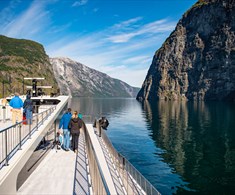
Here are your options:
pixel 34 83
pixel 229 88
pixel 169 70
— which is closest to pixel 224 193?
pixel 34 83

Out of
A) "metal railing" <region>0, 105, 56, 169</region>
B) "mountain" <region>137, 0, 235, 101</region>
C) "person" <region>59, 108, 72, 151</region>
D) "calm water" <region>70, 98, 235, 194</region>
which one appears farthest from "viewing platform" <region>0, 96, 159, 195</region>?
"mountain" <region>137, 0, 235, 101</region>

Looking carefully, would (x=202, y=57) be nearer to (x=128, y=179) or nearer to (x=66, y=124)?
(x=128, y=179)

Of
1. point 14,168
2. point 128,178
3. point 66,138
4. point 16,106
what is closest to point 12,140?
point 14,168

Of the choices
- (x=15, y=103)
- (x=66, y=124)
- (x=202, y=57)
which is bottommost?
(x=66, y=124)

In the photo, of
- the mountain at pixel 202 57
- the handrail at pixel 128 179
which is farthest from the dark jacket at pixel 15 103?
the mountain at pixel 202 57

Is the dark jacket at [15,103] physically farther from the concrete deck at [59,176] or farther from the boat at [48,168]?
the concrete deck at [59,176]

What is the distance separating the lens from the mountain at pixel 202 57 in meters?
156

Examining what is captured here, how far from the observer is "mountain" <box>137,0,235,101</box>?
15638 cm

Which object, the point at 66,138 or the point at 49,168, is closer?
the point at 49,168

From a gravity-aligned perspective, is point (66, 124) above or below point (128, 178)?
above

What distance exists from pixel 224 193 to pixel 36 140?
12.9 m

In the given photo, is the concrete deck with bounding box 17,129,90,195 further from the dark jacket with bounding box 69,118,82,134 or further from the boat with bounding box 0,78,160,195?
the dark jacket with bounding box 69,118,82,134

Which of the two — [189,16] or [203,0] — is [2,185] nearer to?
[189,16]

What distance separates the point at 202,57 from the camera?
177 metres
